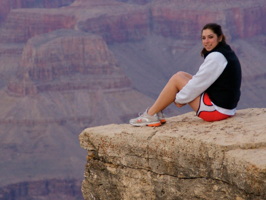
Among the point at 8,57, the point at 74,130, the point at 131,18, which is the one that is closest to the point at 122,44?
the point at 131,18

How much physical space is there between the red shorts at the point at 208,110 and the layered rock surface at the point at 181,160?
115 mm

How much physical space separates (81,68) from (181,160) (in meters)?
45.3

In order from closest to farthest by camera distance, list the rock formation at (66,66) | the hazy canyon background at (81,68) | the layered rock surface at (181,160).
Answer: the layered rock surface at (181,160) < the hazy canyon background at (81,68) < the rock formation at (66,66)

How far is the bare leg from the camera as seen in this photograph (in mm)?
6105

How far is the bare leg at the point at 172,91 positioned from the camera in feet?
20.0

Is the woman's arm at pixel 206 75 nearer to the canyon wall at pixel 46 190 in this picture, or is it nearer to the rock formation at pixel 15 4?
the canyon wall at pixel 46 190

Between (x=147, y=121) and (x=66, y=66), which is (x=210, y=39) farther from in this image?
(x=66, y=66)

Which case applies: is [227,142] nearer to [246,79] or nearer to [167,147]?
[167,147]

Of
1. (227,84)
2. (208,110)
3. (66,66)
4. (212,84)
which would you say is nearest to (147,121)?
(208,110)

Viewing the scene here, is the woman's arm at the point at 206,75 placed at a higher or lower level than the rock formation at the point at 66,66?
higher

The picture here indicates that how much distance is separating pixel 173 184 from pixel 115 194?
0.92 meters

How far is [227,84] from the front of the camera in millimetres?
5895

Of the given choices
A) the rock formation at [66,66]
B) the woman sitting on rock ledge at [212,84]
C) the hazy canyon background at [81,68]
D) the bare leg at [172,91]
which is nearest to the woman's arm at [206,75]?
the woman sitting on rock ledge at [212,84]

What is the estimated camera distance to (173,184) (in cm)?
557
